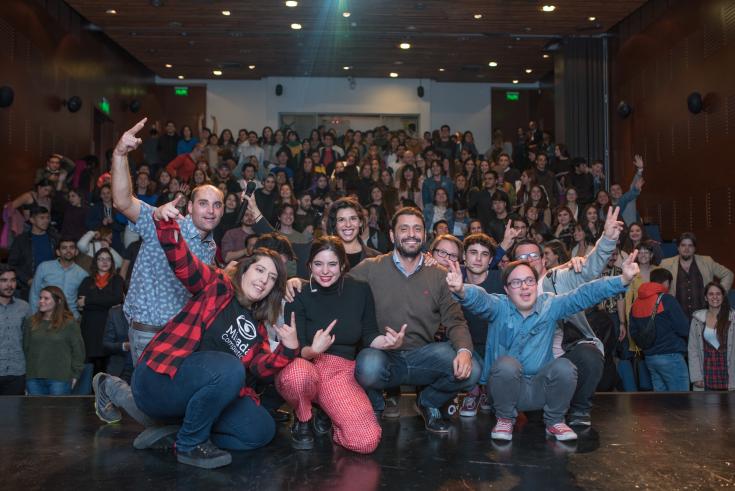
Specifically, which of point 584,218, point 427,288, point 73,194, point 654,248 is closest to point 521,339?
point 427,288

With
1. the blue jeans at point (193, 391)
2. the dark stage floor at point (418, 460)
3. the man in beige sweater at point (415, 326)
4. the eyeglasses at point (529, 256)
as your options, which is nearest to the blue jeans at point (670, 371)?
the dark stage floor at point (418, 460)

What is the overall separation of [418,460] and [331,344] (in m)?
0.75

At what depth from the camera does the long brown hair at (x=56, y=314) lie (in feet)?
19.6

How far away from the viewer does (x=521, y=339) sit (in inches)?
157

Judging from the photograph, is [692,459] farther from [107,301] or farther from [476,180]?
[476,180]

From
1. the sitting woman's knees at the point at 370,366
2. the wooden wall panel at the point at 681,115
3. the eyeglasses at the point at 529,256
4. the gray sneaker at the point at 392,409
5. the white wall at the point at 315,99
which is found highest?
the white wall at the point at 315,99

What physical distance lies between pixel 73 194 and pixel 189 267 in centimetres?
627

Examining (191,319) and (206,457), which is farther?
(191,319)

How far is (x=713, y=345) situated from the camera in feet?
19.5

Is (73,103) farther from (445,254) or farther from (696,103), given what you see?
(445,254)

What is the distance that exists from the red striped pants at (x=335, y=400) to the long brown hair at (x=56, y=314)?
9.79 ft

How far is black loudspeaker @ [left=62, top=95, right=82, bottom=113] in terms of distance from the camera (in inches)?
470

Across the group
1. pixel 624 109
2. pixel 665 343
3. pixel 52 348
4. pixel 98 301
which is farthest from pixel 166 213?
pixel 624 109

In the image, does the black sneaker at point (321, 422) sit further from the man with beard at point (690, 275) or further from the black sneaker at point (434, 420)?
the man with beard at point (690, 275)
